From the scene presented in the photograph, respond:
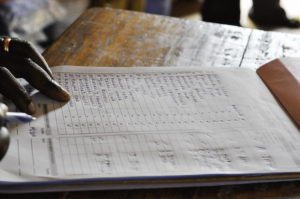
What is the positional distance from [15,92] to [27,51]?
113 mm

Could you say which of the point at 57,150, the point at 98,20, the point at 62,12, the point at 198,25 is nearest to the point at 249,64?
the point at 198,25

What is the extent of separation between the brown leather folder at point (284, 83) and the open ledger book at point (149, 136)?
17 millimetres

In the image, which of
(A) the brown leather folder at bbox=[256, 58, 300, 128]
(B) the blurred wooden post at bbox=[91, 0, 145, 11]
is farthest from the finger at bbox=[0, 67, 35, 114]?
(B) the blurred wooden post at bbox=[91, 0, 145, 11]

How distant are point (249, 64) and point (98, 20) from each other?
1.37 feet

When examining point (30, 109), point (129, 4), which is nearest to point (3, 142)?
point (30, 109)

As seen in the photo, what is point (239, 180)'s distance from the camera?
538 millimetres

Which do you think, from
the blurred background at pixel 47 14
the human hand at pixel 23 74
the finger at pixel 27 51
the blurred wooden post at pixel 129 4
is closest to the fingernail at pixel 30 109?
the human hand at pixel 23 74

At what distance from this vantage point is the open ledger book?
20.4 inches

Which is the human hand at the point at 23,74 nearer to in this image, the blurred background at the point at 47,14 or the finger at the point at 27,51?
the finger at the point at 27,51

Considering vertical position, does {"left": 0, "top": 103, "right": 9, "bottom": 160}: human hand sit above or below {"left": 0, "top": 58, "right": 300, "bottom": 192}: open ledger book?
above

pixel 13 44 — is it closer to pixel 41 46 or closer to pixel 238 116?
pixel 238 116

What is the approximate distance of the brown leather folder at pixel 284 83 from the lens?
702mm

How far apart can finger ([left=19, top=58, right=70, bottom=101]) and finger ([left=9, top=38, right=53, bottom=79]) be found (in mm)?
17

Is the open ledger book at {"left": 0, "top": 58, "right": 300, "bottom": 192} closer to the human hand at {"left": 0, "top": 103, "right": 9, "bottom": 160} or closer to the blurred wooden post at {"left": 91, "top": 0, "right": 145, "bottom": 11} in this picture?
the human hand at {"left": 0, "top": 103, "right": 9, "bottom": 160}
